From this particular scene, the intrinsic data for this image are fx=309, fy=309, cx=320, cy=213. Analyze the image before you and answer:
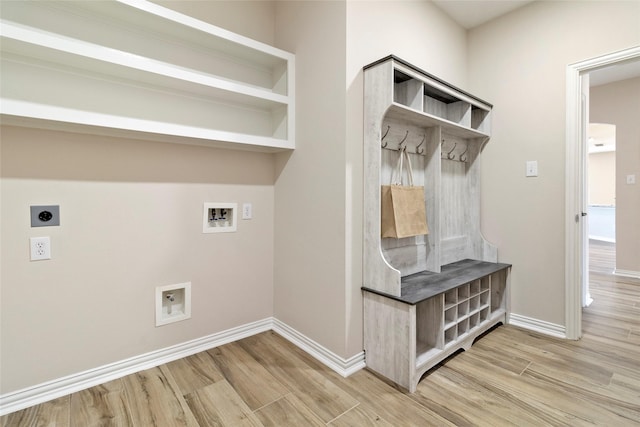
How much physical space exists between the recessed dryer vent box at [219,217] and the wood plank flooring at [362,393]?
847 millimetres

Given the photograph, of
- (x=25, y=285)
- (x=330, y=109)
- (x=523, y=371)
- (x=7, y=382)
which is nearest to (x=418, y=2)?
(x=330, y=109)

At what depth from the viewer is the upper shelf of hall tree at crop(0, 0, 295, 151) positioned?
1501 mm

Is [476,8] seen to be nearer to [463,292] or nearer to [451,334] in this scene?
[463,292]

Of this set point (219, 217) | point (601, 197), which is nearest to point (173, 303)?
point (219, 217)

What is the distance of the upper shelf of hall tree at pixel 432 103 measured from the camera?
190cm

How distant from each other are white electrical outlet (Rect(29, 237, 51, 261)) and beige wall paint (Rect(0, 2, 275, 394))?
0.08 feet

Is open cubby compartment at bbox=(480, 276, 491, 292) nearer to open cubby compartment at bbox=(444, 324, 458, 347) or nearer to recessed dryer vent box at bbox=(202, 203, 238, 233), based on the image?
open cubby compartment at bbox=(444, 324, 458, 347)

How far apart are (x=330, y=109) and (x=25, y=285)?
75.4 inches

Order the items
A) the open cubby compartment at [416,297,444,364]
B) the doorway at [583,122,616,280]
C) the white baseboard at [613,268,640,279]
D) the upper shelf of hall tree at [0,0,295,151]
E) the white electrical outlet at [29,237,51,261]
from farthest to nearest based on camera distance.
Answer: the doorway at [583,122,616,280] < the white baseboard at [613,268,640,279] < the open cubby compartment at [416,297,444,364] < the white electrical outlet at [29,237,51,261] < the upper shelf of hall tree at [0,0,295,151]

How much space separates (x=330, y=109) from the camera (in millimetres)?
1938

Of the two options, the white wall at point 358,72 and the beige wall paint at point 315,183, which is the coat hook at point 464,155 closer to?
the white wall at point 358,72

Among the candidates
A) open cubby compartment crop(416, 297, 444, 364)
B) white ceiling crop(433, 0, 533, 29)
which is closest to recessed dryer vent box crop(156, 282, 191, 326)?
open cubby compartment crop(416, 297, 444, 364)

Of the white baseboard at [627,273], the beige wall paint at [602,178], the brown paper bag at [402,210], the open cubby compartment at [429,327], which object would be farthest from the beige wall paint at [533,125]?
the beige wall paint at [602,178]

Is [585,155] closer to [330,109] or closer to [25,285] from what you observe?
[330,109]
